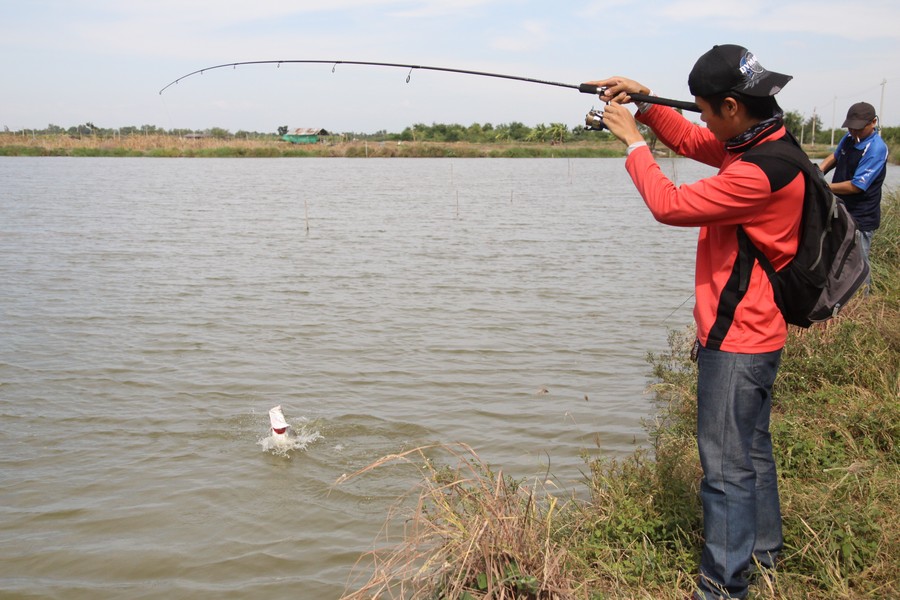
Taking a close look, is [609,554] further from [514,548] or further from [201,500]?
[201,500]

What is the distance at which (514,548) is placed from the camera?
2.84 m

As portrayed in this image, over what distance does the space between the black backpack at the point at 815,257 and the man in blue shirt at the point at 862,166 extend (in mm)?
3995

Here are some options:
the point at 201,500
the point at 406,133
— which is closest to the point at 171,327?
the point at 201,500

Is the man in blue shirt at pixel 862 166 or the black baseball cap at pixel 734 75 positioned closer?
the black baseball cap at pixel 734 75

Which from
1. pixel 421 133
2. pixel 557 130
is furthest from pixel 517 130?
pixel 557 130

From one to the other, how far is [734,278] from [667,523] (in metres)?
1.34

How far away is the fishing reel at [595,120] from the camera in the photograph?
322cm

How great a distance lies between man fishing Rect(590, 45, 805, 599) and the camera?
106 inches

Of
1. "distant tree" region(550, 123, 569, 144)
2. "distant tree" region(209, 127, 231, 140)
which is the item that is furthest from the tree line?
"distant tree" region(550, 123, 569, 144)

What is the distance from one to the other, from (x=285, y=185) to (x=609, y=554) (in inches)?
1233

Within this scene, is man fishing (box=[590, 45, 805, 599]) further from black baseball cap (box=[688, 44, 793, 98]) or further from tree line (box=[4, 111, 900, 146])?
tree line (box=[4, 111, 900, 146])

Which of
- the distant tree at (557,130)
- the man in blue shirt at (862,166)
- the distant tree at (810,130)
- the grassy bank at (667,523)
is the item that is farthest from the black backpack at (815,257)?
the distant tree at (810,130)

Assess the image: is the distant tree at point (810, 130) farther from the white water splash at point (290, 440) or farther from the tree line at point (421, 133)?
the white water splash at point (290, 440)

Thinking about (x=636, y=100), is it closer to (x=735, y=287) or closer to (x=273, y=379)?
(x=735, y=287)
